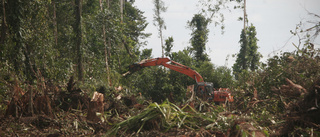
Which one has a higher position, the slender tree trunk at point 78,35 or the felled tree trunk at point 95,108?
the slender tree trunk at point 78,35

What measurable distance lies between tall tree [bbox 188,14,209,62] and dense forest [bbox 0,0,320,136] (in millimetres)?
7159

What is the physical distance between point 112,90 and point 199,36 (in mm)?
20989

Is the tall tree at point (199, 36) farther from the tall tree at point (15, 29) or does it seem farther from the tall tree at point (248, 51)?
the tall tree at point (15, 29)

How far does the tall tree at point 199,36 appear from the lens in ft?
93.2

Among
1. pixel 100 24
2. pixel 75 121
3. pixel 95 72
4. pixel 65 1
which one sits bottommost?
pixel 75 121

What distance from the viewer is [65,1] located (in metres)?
17.7

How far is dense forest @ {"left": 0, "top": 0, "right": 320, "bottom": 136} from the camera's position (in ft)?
10.2

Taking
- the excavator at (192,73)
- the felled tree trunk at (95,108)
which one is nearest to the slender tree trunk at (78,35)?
the excavator at (192,73)

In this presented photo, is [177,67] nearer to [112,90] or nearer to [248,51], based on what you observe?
[112,90]

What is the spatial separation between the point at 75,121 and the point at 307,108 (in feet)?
10.6

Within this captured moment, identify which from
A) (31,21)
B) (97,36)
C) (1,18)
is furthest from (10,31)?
(97,36)

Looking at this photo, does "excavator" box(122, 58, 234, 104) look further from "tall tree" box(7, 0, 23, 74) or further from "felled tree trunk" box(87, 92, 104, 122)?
"felled tree trunk" box(87, 92, 104, 122)

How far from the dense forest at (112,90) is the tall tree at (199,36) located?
23.5 feet

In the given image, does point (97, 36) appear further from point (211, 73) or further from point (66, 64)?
point (211, 73)
